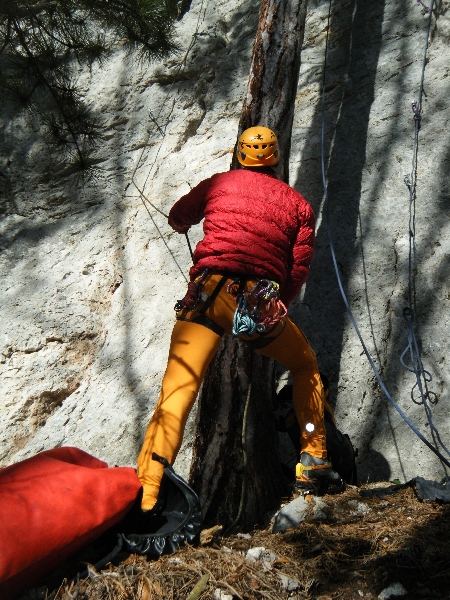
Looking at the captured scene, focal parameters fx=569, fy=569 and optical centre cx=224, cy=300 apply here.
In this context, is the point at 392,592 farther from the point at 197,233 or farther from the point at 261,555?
the point at 197,233

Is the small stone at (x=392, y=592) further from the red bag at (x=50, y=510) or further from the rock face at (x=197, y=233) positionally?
the rock face at (x=197, y=233)

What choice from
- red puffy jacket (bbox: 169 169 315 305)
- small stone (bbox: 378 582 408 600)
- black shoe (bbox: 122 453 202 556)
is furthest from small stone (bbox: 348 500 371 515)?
red puffy jacket (bbox: 169 169 315 305)

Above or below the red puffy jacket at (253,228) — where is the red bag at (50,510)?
below

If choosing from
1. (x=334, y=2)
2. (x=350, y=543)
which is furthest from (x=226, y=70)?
(x=350, y=543)

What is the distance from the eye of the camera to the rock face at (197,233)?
4043mm

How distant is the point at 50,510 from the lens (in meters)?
2.23

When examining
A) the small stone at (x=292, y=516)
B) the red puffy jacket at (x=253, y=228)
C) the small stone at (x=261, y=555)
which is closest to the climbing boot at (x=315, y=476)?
the small stone at (x=292, y=516)

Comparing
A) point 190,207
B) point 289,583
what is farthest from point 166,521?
point 190,207

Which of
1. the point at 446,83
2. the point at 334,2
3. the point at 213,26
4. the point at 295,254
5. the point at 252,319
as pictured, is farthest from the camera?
the point at 213,26

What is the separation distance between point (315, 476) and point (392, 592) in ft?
3.40

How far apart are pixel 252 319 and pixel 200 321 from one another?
0.28 metres

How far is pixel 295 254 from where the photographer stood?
3322 millimetres

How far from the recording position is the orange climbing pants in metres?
2.81

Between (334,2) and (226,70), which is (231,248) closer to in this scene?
(226,70)
